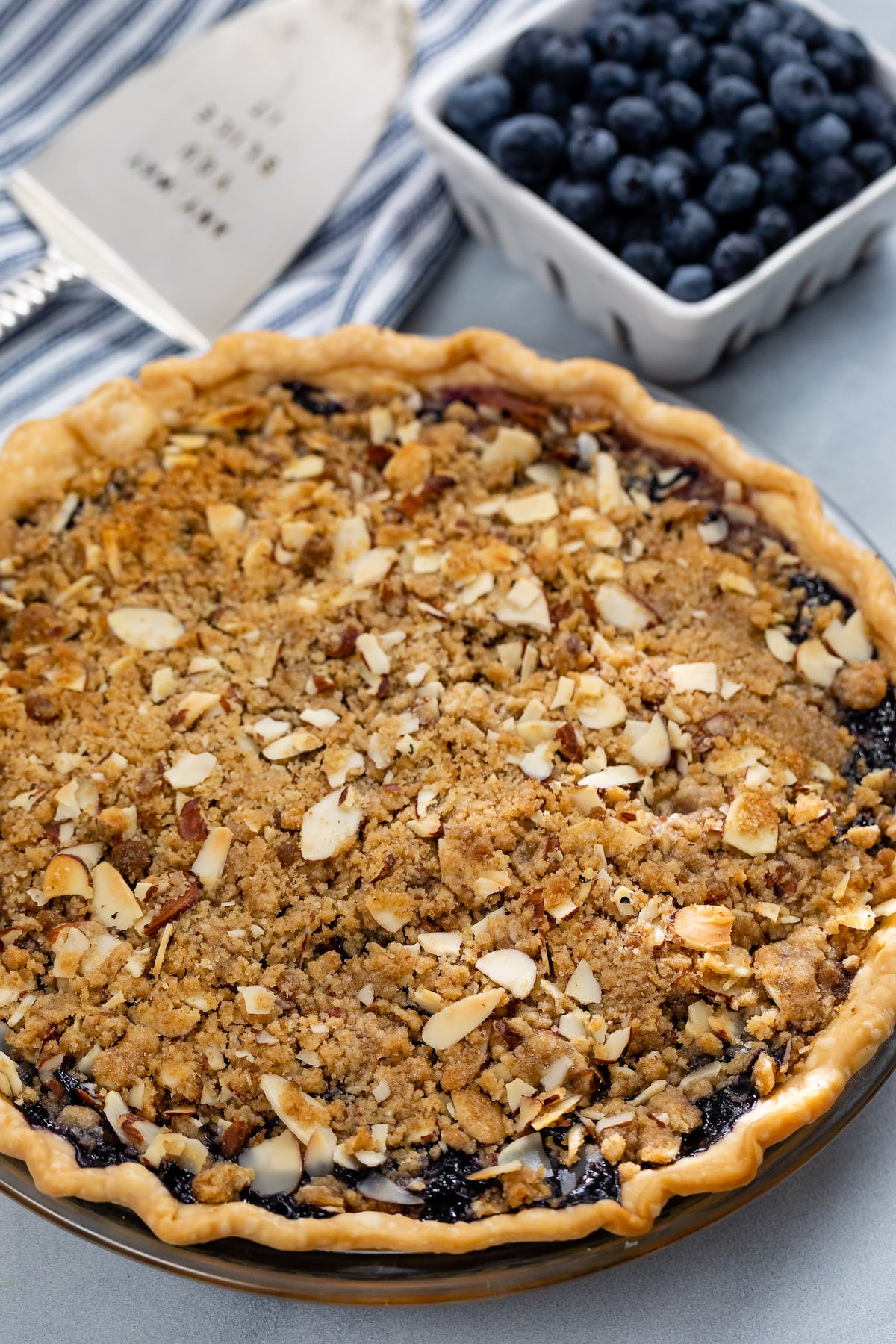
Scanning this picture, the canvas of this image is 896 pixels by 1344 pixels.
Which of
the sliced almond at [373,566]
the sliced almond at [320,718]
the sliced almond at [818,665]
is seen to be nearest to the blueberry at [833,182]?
the sliced almond at [818,665]

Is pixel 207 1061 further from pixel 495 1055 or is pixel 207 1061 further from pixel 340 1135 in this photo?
pixel 495 1055

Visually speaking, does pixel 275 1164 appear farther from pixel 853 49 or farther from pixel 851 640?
pixel 853 49

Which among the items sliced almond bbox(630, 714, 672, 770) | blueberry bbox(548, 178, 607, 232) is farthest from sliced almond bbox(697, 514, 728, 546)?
blueberry bbox(548, 178, 607, 232)

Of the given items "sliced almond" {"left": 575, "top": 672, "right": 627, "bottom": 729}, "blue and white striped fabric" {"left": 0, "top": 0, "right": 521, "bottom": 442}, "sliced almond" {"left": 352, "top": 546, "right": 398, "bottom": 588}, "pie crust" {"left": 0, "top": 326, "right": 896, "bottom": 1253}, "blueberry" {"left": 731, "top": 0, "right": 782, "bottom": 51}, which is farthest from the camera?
"blue and white striped fabric" {"left": 0, "top": 0, "right": 521, "bottom": 442}

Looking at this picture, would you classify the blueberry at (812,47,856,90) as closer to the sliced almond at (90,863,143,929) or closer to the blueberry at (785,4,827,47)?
the blueberry at (785,4,827,47)

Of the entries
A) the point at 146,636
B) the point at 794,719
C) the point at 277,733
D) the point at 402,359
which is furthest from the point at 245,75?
the point at 794,719

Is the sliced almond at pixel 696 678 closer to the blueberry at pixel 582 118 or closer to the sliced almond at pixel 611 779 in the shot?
the sliced almond at pixel 611 779
